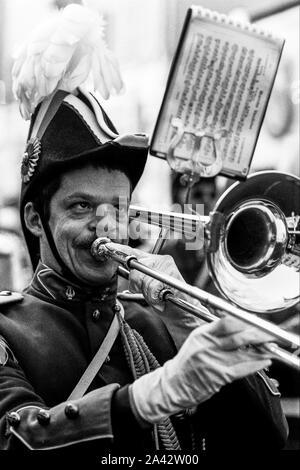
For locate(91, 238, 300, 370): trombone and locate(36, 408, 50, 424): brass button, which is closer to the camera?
locate(91, 238, 300, 370): trombone

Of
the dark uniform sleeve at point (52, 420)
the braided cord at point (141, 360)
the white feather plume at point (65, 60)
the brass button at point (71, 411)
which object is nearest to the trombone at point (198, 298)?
the braided cord at point (141, 360)

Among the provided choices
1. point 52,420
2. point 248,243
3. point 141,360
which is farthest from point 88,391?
point 248,243

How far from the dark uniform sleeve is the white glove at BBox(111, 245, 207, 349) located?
58 cm

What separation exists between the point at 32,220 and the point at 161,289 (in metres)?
0.67

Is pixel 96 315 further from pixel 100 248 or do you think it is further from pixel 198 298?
pixel 198 298

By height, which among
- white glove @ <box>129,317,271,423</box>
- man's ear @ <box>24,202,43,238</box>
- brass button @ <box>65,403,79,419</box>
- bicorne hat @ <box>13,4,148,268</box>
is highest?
bicorne hat @ <box>13,4,148,268</box>

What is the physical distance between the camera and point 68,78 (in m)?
3.30

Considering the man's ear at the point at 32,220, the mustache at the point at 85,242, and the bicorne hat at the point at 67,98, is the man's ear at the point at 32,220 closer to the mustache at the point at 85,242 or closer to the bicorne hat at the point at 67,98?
the bicorne hat at the point at 67,98

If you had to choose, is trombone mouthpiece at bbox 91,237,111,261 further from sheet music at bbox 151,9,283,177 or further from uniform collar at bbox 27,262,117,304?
sheet music at bbox 151,9,283,177

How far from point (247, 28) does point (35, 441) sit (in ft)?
5.35

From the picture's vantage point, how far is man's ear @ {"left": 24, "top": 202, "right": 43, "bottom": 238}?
3.45 meters

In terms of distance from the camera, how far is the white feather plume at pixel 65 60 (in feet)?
10.6

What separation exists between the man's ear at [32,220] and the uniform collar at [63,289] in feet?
0.52

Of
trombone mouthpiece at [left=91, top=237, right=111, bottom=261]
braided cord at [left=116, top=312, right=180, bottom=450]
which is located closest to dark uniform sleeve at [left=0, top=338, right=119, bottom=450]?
braided cord at [left=116, top=312, right=180, bottom=450]
